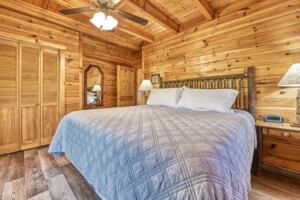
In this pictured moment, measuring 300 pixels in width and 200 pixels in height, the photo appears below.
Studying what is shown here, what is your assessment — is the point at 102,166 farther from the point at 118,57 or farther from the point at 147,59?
the point at 118,57

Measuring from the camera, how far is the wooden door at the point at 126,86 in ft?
13.4

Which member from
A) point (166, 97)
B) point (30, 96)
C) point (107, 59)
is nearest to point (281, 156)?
point (166, 97)

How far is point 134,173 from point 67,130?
48.4 inches

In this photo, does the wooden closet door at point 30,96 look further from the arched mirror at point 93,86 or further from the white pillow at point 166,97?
the white pillow at point 166,97

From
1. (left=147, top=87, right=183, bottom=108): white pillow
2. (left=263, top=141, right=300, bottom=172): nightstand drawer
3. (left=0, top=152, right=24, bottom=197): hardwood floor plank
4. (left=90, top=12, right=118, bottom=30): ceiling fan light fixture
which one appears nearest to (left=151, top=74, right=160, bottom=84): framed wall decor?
(left=147, top=87, right=183, bottom=108): white pillow

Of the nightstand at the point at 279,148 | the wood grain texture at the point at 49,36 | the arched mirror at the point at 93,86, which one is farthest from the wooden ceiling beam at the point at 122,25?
the nightstand at the point at 279,148

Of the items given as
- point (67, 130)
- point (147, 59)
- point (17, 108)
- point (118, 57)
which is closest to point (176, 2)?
point (147, 59)

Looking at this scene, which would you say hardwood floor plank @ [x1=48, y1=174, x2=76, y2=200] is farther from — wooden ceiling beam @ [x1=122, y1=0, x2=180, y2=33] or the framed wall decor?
the framed wall decor

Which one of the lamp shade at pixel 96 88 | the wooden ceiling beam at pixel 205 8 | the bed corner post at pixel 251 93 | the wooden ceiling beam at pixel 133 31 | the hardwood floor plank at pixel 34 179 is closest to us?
the hardwood floor plank at pixel 34 179

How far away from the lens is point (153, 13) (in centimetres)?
247

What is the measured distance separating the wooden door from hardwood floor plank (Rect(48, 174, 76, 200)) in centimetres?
259

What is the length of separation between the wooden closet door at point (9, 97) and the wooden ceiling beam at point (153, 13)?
221 centimetres

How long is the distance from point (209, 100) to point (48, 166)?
2516 mm

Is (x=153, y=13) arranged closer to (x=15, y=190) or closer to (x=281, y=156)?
(x=281, y=156)
